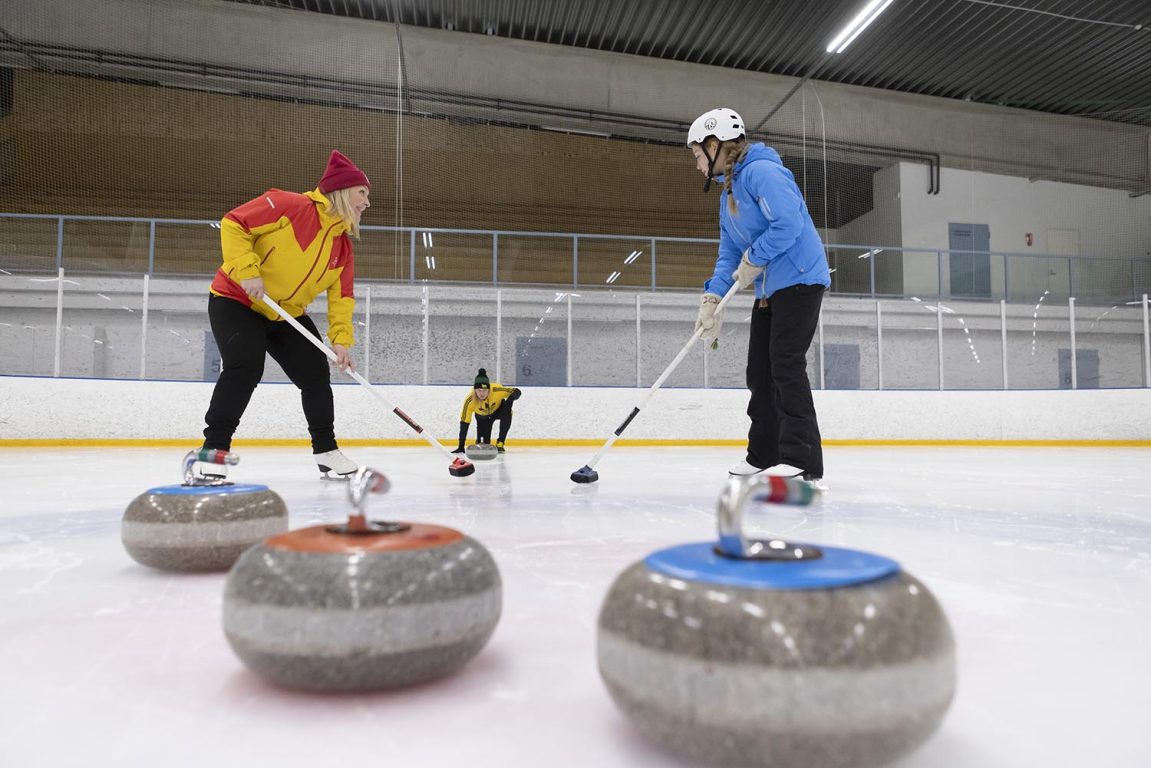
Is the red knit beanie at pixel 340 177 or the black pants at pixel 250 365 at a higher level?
the red knit beanie at pixel 340 177

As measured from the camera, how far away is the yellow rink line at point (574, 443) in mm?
5836

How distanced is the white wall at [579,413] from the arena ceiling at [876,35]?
3.87 metres

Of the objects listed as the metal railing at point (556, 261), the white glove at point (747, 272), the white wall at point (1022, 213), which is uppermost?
the white wall at point (1022, 213)

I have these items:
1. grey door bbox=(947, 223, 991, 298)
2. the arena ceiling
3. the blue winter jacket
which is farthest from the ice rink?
grey door bbox=(947, 223, 991, 298)

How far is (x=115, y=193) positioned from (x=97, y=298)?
146 inches

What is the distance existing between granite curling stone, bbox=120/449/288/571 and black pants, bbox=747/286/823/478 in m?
1.68

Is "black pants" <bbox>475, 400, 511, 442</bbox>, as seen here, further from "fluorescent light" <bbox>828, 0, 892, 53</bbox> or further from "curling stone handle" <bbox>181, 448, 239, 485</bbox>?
"fluorescent light" <bbox>828, 0, 892, 53</bbox>

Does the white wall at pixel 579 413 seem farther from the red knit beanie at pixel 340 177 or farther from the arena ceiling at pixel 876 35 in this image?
the red knit beanie at pixel 340 177

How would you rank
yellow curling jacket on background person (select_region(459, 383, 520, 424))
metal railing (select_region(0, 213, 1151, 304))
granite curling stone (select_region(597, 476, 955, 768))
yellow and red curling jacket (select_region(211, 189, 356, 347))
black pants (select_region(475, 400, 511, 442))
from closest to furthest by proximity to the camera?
1. granite curling stone (select_region(597, 476, 955, 768))
2. yellow and red curling jacket (select_region(211, 189, 356, 347))
3. yellow curling jacket on background person (select_region(459, 383, 520, 424))
4. black pants (select_region(475, 400, 511, 442))
5. metal railing (select_region(0, 213, 1151, 304))

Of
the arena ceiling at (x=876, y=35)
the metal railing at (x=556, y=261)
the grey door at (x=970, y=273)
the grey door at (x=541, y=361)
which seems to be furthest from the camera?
the grey door at (x=970, y=273)

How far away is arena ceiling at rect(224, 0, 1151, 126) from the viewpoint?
8062mm

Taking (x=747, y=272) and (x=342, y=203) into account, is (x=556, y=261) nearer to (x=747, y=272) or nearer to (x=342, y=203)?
(x=747, y=272)

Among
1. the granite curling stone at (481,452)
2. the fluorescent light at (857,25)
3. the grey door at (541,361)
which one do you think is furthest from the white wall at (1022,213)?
the granite curling stone at (481,452)

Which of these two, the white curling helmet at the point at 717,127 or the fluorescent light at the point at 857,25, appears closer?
the white curling helmet at the point at 717,127
